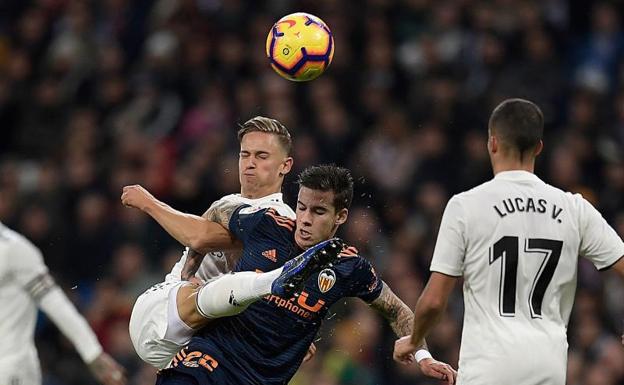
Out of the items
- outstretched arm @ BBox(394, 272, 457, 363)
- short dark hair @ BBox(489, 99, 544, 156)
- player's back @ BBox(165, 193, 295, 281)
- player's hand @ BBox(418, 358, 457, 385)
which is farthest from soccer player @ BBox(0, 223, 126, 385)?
short dark hair @ BBox(489, 99, 544, 156)

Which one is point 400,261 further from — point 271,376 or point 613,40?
point 271,376

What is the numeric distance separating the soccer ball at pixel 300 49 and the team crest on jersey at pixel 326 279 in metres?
1.59

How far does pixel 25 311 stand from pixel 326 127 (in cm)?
453

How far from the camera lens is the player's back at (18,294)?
7.30 m

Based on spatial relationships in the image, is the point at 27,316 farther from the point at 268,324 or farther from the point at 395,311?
the point at 395,311

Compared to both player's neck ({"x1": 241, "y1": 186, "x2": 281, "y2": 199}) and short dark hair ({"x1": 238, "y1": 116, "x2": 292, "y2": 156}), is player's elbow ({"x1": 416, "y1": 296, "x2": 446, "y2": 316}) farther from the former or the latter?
short dark hair ({"x1": 238, "y1": 116, "x2": 292, "y2": 156})

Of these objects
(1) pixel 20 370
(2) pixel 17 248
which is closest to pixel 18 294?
(2) pixel 17 248

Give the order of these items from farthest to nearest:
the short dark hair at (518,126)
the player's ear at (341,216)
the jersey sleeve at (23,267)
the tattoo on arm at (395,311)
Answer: the jersey sleeve at (23,267) → the tattoo on arm at (395,311) → the player's ear at (341,216) → the short dark hair at (518,126)

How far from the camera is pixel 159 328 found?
20.9 ft

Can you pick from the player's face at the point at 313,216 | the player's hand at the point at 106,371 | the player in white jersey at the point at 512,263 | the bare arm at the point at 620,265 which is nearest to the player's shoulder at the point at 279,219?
the player's face at the point at 313,216

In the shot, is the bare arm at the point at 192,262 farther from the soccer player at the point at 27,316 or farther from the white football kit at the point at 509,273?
the white football kit at the point at 509,273

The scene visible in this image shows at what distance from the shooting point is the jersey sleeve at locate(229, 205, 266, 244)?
6.34m

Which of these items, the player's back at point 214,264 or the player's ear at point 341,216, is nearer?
the player's ear at point 341,216

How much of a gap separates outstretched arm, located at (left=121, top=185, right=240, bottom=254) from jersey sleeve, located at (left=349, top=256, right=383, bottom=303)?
695 millimetres
